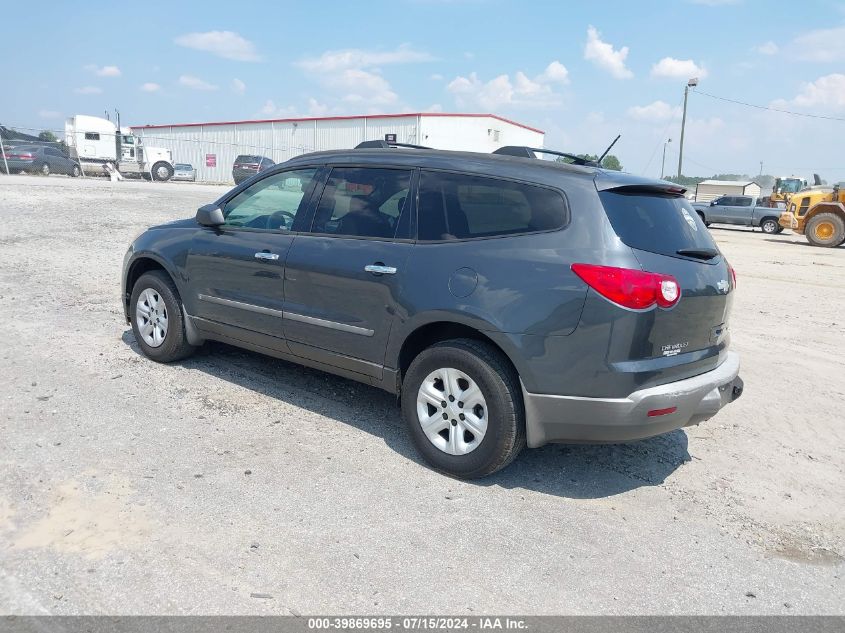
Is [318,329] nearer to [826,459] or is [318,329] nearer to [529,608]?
[529,608]

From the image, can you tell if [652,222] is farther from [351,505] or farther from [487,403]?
[351,505]

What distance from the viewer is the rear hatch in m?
3.48

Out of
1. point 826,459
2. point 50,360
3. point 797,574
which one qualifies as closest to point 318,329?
point 50,360

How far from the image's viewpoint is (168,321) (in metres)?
5.58

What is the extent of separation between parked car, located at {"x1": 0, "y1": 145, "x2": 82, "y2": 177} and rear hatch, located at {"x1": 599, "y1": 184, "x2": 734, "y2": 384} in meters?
30.7

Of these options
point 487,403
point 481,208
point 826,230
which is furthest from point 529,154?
point 826,230

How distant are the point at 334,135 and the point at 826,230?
32.1 metres

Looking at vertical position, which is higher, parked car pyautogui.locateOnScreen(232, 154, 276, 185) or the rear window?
parked car pyautogui.locateOnScreen(232, 154, 276, 185)

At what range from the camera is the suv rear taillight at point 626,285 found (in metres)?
3.40

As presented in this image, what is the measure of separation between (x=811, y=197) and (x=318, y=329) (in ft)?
78.1

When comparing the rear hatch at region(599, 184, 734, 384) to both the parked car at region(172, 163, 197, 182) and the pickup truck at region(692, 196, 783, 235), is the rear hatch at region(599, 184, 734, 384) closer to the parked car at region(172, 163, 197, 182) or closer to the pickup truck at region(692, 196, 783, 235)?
the pickup truck at region(692, 196, 783, 235)

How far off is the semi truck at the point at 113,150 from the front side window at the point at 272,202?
32.9 meters

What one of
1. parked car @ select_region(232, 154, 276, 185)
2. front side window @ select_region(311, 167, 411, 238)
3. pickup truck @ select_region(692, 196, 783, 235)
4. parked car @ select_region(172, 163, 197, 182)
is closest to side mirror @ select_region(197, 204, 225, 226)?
front side window @ select_region(311, 167, 411, 238)

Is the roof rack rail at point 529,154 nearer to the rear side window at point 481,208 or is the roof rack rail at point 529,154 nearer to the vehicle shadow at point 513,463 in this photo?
the rear side window at point 481,208
